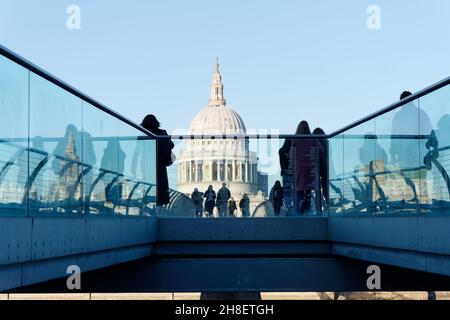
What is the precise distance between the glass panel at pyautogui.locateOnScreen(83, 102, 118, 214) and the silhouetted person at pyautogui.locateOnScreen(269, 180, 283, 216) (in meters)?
3.86

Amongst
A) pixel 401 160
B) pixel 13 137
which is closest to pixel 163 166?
pixel 401 160

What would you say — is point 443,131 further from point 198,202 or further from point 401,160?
point 198,202

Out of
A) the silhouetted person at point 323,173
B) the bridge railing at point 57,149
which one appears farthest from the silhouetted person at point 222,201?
the bridge railing at point 57,149

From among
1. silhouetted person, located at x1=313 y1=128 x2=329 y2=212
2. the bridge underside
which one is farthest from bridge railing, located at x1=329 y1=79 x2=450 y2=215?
the bridge underside

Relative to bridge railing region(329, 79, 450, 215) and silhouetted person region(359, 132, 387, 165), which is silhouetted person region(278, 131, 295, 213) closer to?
bridge railing region(329, 79, 450, 215)

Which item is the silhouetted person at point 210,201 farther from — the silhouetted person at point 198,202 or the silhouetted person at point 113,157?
the silhouetted person at point 113,157

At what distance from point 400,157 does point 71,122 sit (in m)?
3.54

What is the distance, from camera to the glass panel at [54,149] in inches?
285

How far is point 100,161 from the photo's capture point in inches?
390

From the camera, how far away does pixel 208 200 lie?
47.5 feet

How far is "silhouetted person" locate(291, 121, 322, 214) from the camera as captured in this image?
46.2 feet

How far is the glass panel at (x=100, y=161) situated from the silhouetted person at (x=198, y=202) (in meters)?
3.41
